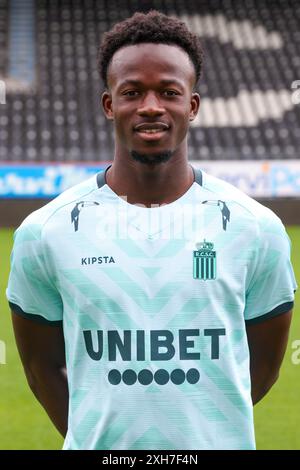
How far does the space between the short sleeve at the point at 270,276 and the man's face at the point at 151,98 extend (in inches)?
12.6

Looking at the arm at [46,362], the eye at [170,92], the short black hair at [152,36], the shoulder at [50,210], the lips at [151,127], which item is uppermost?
the short black hair at [152,36]

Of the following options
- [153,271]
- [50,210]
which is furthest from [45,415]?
[153,271]

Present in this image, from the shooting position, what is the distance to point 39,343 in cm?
252

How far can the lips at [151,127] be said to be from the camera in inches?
86.8

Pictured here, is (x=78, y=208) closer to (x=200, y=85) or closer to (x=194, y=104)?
(x=194, y=104)

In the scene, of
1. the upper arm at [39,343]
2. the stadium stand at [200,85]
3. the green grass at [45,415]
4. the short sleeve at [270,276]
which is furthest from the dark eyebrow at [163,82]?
the stadium stand at [200,85]

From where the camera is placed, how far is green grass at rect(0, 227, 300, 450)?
5.73 metres

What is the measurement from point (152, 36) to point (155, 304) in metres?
0.65

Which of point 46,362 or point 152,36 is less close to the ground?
point 152,36

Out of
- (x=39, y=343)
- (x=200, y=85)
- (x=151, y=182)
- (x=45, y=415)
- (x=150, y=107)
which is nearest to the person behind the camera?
(x=150, y=107)

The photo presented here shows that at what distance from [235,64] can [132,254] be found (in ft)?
76.6

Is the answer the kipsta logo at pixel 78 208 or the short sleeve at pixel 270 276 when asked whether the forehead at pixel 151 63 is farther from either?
the short sleeve at pixel 270 276

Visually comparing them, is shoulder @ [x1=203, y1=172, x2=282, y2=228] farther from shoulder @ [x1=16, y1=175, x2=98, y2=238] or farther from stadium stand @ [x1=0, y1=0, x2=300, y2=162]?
stadium stand @ [x1=0, y1=0, x2=300, y2=162]

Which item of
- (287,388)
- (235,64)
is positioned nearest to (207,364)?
(287,388)
